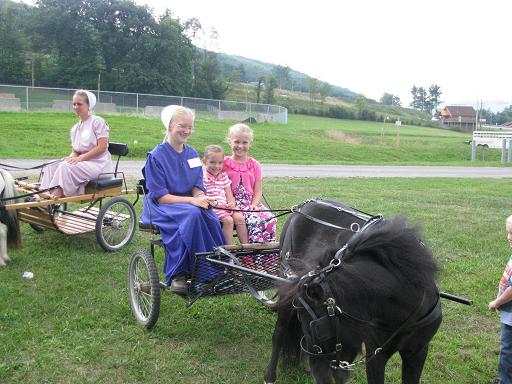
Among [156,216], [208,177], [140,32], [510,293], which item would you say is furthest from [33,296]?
[140,32]

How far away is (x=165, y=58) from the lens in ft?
194

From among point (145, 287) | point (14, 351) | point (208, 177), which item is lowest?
point (14, 351)

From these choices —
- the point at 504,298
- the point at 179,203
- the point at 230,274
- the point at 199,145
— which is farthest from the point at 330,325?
the point at 199,145

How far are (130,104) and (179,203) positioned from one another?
32.2 meters

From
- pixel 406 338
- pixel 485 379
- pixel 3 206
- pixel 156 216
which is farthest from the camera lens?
pixel 3 206

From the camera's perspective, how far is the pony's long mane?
6467 mm

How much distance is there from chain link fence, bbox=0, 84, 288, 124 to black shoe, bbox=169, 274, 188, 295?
87.7 ft

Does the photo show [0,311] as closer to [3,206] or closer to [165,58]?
[3,206]

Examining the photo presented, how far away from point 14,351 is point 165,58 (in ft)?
190

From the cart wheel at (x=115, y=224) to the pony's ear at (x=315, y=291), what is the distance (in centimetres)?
484

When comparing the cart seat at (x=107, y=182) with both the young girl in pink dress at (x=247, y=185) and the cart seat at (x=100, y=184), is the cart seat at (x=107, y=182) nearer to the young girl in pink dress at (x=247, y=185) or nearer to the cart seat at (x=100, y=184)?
the cart seat at (x=100, y=184)

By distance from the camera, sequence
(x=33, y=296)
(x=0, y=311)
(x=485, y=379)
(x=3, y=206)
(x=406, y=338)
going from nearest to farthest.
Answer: (x=406, y=338)
(x=485, y=379)
(x=0, y=311)
(x=33, y=296)
(x=3, y=206)

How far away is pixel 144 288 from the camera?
4.86 meters

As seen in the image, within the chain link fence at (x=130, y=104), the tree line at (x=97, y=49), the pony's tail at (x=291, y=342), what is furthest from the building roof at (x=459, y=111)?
the pony's tail at (x=291, y=342)
